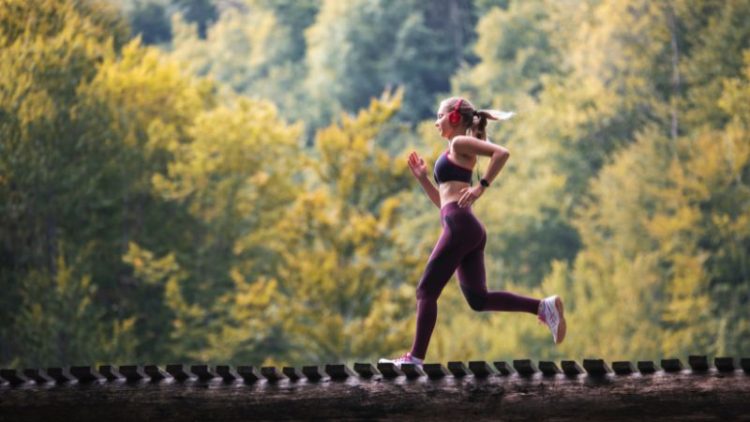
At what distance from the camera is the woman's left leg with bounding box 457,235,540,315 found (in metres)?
11.6

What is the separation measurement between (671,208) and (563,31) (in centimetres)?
1931

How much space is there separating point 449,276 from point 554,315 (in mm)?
713

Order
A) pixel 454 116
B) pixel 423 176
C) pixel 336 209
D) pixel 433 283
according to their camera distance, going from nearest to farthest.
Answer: pixel 433 283, pixel 454 116, pixel 423 176, pixel 336 209

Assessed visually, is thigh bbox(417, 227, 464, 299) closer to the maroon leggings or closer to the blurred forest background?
the maroon leggings

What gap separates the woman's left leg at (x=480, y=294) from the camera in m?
11.6

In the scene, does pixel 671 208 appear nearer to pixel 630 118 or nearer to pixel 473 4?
pixel 630 118

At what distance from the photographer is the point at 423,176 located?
39.0ft

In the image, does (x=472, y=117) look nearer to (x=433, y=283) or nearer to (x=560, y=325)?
(x=433, y=283)

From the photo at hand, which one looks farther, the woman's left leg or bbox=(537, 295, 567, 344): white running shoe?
the woman's left leg

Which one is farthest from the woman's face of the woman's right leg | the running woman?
the woman's right leg

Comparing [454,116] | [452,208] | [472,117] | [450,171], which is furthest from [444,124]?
[452,208]

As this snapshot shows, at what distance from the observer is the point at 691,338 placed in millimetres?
45688

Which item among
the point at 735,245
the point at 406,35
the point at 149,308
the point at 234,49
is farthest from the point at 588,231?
the point at 234,49

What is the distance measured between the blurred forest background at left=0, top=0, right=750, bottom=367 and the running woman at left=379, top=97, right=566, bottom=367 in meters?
19.2
